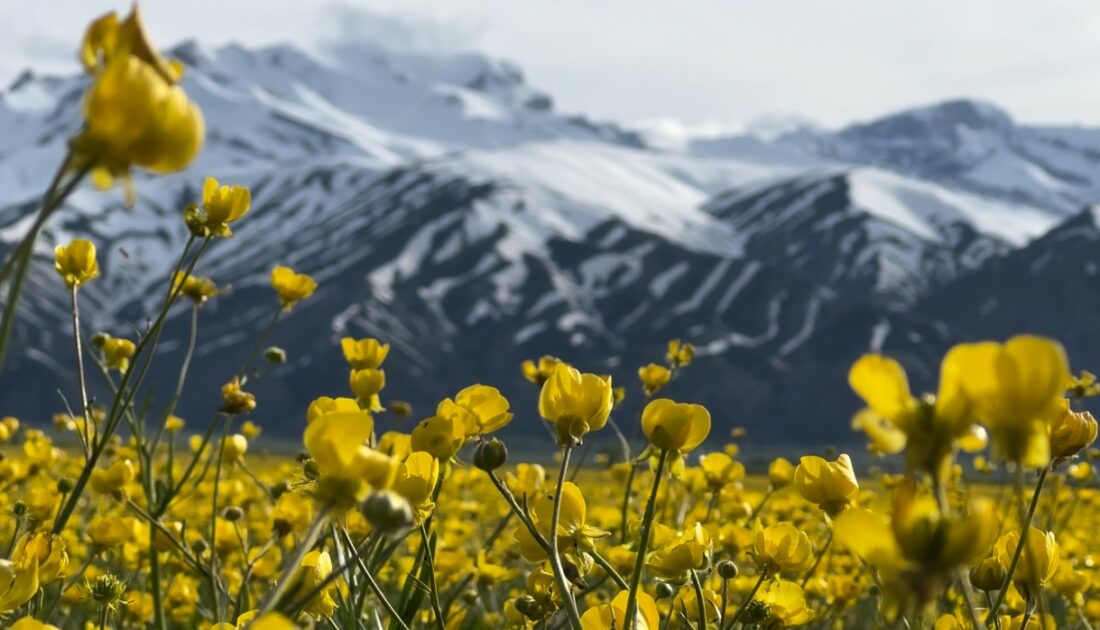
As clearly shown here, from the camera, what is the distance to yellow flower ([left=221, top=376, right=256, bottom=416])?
2.75m

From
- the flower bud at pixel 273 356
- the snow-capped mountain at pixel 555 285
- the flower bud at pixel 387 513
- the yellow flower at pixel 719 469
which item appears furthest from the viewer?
the snow-capped mountain at pixel 555 285

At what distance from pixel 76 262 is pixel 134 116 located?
1.61 m

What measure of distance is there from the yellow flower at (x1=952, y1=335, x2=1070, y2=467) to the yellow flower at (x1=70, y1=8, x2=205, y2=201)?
699 millimetres

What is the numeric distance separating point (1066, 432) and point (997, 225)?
171 m

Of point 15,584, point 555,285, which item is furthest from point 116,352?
point 555,285

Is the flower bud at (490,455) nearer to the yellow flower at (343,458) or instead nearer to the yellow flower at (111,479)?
the yellow flower at (343,458)

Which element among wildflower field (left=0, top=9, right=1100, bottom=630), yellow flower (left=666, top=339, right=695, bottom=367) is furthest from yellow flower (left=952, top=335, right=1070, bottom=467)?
yellow flower (left=666, top=339, right=695, bottom=367)

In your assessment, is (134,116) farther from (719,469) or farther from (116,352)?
(719,469)

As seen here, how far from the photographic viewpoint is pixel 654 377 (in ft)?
11.5

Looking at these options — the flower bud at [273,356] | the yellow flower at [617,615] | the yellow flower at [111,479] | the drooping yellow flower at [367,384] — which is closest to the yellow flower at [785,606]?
the yellow flower at [617,615]

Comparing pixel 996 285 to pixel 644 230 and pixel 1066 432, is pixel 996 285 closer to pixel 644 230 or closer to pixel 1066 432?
pixel 644 230

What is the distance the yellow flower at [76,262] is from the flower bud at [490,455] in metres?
1.22

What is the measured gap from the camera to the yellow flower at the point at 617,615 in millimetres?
1432

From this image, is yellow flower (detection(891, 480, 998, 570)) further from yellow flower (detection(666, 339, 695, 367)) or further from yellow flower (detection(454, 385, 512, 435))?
yellow flower (detection(666, 339, 695, 367))
